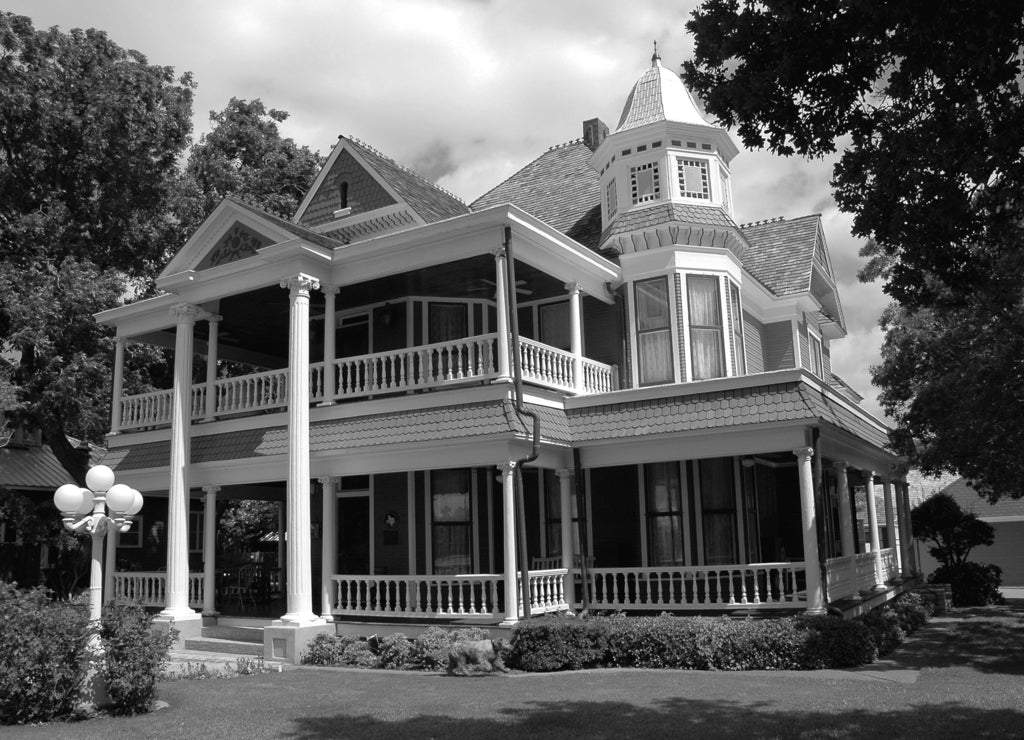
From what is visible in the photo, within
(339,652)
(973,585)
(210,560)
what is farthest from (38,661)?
(973,585)

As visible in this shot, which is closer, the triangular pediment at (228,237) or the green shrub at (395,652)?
the green shrub at (395,652)

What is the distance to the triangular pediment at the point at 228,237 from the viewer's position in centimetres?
1758

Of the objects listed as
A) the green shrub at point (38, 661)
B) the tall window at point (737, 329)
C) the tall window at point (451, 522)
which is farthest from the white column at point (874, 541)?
the green shrub at point (38, 661)

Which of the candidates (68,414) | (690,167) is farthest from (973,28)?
(68,414)

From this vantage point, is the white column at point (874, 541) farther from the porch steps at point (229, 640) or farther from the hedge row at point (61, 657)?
the hedge row at point (61, 657)

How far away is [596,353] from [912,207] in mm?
10993

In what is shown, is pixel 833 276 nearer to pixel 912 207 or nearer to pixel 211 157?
pixel 912 207

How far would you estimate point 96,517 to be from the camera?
11320 millimetres

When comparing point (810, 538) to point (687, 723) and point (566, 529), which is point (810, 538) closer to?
point (566, 529)

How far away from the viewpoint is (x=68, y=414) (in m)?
23.3

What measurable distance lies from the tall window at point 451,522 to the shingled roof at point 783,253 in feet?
31.1

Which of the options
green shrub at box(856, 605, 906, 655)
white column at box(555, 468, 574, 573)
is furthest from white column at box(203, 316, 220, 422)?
green shrub at box(856, 605, 906, 655)

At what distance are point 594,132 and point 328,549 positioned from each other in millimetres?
13969

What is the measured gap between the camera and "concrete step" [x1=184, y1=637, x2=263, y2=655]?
16.7m
